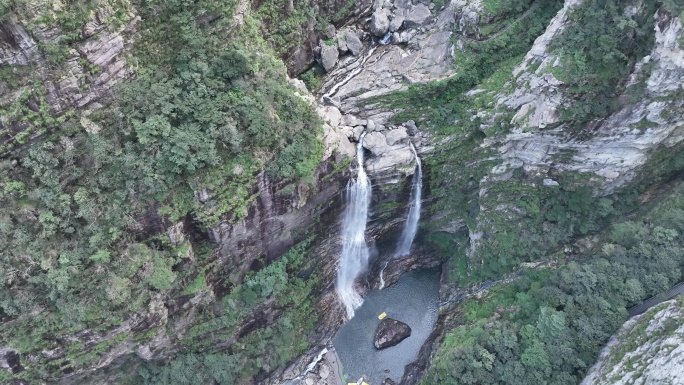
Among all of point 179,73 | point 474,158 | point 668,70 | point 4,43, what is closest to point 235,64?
point 179,73

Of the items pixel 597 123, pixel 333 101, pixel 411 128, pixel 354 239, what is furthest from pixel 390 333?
pixel 597 123

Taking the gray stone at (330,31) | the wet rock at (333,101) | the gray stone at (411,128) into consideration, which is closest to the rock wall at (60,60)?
the wet rock at (333,101)

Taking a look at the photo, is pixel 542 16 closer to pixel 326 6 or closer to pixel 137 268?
pixel 326 6

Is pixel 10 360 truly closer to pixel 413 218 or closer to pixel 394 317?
pixel 394 317

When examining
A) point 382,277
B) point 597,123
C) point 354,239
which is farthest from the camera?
point 382,277

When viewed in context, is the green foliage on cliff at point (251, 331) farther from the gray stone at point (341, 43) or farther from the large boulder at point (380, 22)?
the large boulder at point (380, 22)

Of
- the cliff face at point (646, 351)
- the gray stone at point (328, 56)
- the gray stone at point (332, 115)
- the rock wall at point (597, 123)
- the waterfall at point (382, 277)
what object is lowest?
the waterfall at point (382, 277)
